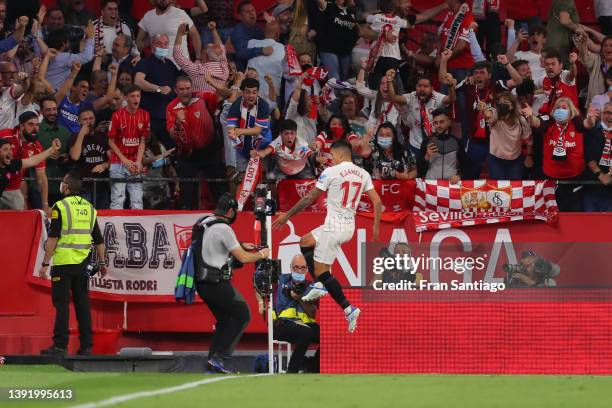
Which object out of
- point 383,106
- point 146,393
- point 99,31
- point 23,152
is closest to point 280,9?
point 99,31

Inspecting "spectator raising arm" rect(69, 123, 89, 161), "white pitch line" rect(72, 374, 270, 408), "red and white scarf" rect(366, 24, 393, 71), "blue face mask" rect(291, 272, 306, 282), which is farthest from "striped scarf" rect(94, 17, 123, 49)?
"white pitch line" rect(72, 374, 270, 408)

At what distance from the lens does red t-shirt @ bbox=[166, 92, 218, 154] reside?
19.5 metres

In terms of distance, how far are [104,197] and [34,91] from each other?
1990 millimetres

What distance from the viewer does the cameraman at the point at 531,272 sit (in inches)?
680

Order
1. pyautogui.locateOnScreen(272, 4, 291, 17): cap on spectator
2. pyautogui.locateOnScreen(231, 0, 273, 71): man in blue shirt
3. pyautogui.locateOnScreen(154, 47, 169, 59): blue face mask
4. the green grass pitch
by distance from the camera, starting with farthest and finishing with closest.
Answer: pyautogui.locateOnScreen(272, 4, 291, 17): cap on spectator → pyautogui.locateOnScreen(231, 0, 273, 71): man in blue shirt → pyautogui.locateOnScreen(154, 47, 169, 59): blue face mask → the green grass pitch

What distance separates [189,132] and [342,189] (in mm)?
4822

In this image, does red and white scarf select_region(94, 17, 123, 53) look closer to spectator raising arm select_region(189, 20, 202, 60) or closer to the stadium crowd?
the stadium crowd

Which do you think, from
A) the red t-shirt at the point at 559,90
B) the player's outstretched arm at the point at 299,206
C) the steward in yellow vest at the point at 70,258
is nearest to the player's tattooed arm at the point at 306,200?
the player's outstretched arm at the point at 299,206

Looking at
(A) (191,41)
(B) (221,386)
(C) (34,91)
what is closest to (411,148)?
(A) (191,41)

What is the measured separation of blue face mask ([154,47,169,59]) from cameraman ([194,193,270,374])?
5854 millimetres

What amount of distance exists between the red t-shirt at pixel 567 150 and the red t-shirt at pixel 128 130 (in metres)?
5.95

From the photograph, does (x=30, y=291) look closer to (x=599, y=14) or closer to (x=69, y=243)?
(x=69, y=243)

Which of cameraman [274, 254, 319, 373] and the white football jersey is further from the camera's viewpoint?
cameraman [274, 254, 319, 373]

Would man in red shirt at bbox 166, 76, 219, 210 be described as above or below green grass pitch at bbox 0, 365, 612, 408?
above
